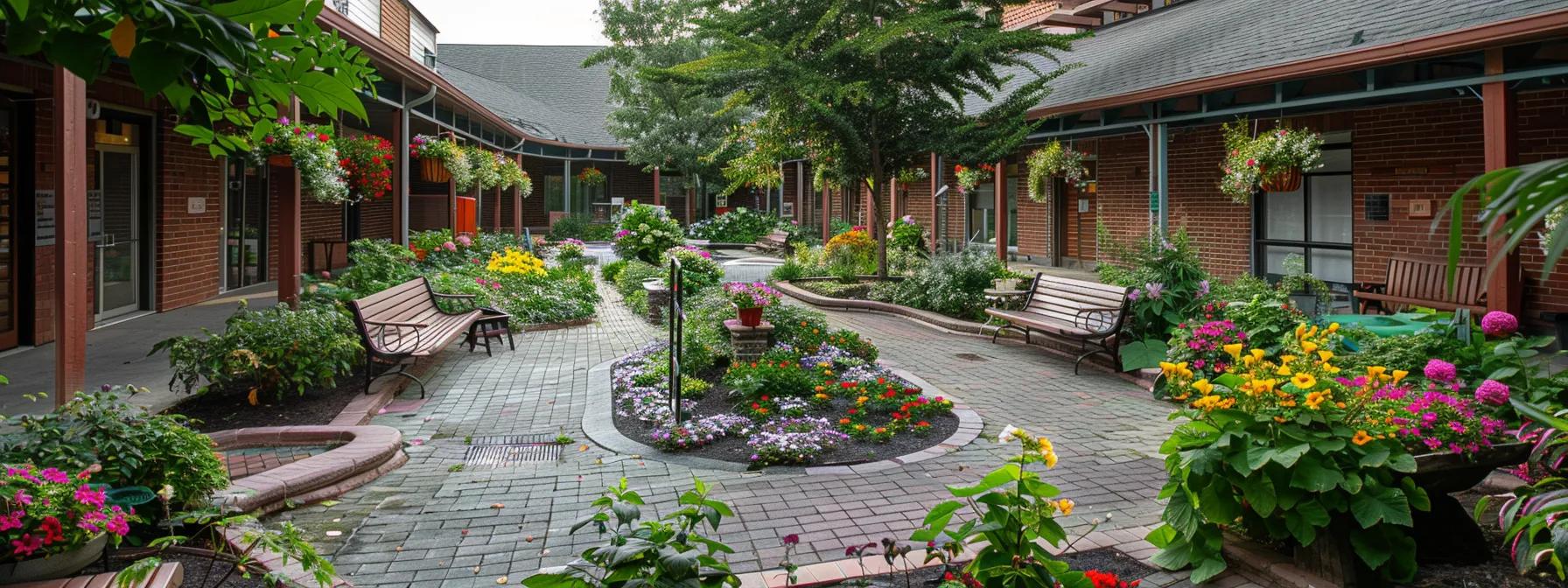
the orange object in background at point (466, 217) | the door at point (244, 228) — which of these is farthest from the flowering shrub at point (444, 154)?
the orange object in background at point (466, 217)

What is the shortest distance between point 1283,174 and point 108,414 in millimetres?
10749

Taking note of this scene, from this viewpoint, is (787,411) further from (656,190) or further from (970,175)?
(656,190)

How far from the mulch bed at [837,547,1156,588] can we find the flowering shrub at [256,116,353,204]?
6.94 meters

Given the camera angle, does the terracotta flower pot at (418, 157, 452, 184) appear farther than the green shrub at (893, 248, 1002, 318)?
Yes

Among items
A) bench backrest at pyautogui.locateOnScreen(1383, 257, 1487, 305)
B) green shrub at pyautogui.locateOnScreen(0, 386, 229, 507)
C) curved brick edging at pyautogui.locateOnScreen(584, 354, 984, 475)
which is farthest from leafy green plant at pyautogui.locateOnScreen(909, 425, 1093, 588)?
bench backrest at pyautogui.locateOnScreen(1383, 257, 1487, 305)

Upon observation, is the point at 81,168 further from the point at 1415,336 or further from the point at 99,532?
the point at 1415,336

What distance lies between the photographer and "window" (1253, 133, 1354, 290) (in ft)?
43.3

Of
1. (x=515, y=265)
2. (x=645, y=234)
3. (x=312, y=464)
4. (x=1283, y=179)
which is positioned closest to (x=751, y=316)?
(x=312, y=464)

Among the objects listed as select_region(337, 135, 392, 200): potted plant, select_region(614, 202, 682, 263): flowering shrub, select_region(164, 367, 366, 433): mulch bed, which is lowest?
select_region(164, 367, 366, 433): mulch bed

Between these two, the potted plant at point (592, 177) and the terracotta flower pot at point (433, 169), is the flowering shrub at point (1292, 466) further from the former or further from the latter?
the potted plant at point (592, 177)

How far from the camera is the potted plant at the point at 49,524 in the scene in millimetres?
3346

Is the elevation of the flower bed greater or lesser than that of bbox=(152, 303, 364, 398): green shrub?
lesser

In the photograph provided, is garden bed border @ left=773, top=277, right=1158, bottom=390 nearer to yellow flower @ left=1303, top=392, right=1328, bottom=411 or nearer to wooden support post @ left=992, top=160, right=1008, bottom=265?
wooden support post @ left=992, top=160, right=1008, bottom=265

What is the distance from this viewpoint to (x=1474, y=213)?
11.0m
